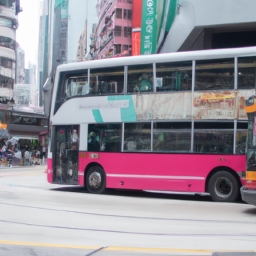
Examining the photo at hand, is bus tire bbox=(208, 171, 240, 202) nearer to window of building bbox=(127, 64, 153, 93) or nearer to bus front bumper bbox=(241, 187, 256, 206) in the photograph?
bus front bumper bbox=(241, 187, 256, 206)

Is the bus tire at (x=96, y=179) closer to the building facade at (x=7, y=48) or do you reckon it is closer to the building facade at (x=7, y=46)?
the building facade at (x=7, y=48)

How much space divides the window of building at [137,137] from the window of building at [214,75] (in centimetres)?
198

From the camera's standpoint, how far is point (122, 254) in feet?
23.4


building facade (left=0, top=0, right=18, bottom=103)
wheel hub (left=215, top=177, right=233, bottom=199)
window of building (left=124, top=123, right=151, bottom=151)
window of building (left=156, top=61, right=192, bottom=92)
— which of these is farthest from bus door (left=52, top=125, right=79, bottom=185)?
building facade (left=0, top=0, right=18, bottom=103)

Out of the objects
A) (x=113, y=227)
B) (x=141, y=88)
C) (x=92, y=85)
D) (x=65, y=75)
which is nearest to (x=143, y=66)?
(x=141, y=88)

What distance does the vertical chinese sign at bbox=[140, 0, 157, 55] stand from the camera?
31.2 meters

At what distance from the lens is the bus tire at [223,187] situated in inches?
538

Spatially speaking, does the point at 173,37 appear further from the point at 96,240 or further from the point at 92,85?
the point at 96,240

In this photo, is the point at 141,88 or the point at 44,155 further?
the point at 44,155

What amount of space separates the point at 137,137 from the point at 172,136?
118cm

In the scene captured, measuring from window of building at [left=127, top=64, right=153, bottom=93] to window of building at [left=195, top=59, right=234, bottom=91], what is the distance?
4.91 feet

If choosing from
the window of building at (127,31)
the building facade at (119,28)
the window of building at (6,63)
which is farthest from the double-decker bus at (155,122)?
the window of building at (127,31)

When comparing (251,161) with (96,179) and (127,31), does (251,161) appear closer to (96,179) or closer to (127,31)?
(96,179)

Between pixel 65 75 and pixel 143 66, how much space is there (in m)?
2.99
